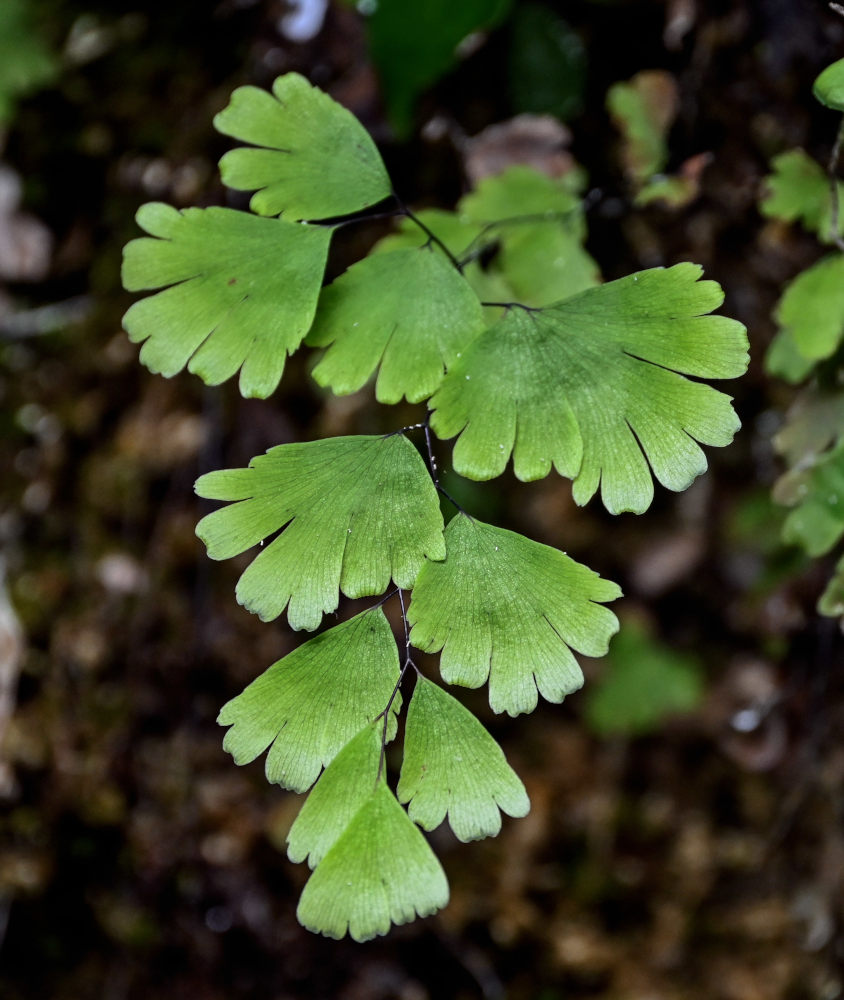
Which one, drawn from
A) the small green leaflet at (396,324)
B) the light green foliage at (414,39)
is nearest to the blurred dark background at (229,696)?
the light green foliage at (414,39)

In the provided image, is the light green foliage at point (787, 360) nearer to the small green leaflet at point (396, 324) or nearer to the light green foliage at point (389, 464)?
the light green foliage at point (389, 464)

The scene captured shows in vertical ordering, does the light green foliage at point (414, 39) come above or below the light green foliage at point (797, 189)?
above

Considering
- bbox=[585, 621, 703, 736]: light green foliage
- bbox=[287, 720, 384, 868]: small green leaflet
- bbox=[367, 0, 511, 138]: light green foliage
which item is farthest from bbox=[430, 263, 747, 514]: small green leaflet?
bbox=[585, 621, 703, 736]: light green foliage

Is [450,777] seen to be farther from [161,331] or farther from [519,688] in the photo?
[161,331]

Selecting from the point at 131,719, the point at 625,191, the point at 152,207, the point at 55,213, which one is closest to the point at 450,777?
the point at 152,207

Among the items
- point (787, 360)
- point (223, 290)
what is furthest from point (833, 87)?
point (223, 290)

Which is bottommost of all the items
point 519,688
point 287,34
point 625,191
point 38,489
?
point 38,489
